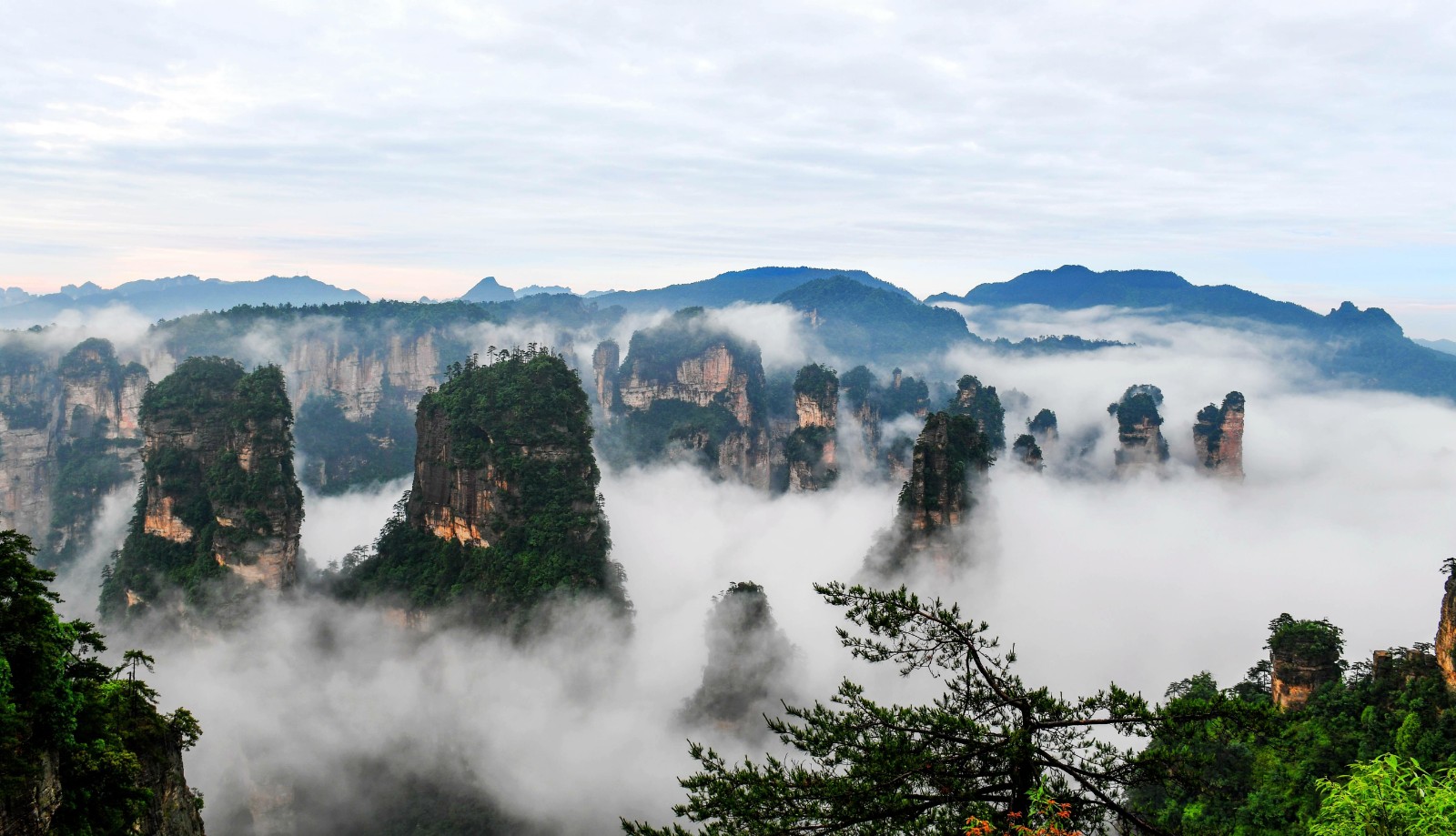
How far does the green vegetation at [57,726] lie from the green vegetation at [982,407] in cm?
7934

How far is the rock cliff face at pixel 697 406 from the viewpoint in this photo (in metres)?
102

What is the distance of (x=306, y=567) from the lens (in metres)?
54.6

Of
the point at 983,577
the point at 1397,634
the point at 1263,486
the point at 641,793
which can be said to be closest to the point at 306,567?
the point at 641,793

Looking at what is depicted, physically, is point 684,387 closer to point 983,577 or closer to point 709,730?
point 983,577

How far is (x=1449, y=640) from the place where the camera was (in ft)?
87.1

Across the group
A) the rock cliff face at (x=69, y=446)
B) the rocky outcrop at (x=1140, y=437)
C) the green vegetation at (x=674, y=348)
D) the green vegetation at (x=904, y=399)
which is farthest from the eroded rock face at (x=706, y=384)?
the rock cliff face at (x=69, y=446)

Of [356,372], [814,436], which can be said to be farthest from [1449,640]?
[356,372]

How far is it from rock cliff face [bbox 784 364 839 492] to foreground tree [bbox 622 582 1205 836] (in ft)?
268

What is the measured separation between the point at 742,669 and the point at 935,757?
3364 centimetres

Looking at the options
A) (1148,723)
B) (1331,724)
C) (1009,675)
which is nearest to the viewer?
(1148,723)

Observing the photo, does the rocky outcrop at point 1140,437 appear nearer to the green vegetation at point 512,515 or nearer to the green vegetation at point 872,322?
the green vegetation at point 512,515

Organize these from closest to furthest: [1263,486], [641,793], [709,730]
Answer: [641,793], [709,730], [1263,486]

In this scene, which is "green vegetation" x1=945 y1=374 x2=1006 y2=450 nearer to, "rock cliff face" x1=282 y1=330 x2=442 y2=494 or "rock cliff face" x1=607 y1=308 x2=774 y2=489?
"rock cliff face" x1=607 y1=308 x2=774 y2=489

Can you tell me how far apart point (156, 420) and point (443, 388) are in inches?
649
